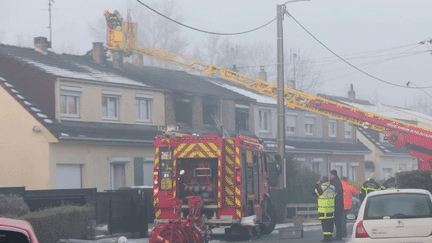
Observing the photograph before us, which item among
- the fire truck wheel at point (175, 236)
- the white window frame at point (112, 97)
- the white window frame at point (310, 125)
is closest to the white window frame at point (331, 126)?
the white window frame at point (310, 125)

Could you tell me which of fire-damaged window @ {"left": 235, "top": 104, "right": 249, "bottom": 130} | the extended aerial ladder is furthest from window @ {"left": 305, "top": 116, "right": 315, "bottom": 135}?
the extended aerial ladder

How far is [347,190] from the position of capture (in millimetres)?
21422

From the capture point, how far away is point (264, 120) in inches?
1751

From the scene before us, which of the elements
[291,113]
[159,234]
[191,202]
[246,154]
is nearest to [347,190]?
[246,154]

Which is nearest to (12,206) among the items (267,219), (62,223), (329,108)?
(62,223)

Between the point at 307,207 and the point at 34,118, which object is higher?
the point at 34,118

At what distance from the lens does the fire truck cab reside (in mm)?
19344

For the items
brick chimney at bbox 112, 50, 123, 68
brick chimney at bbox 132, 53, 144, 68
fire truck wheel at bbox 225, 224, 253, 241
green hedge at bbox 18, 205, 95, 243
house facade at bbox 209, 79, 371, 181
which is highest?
brick chimney at bbox 132, 53, 144, 68

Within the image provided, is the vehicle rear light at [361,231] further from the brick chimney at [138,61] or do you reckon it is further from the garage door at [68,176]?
the brick chimney at [138,61]

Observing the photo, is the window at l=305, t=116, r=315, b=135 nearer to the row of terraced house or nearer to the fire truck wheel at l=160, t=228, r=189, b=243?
the row of terraced house

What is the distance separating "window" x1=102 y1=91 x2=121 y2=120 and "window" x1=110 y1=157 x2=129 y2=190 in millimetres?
2092

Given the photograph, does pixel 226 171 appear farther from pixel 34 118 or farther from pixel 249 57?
pixel 249 57

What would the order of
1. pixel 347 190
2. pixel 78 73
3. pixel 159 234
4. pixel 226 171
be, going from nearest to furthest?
pixel 159 234
pixel 226 171
pixel 347 190
pixel 78 73

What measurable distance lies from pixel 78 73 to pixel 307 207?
11.0 m
